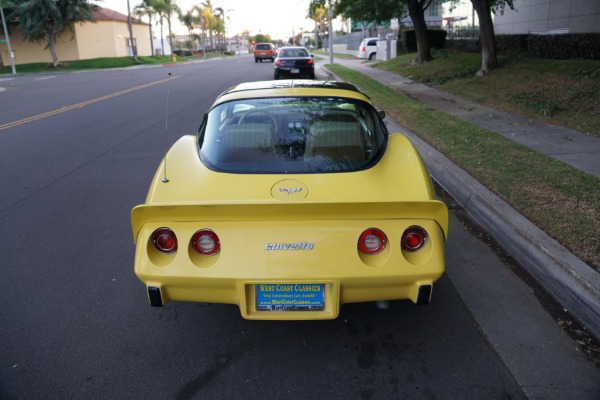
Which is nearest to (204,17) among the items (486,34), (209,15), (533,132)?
(209,15)

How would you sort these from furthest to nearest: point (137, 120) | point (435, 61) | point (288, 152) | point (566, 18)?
1. point (435, 61)
2. point (566, 18)
3. point (137, 120)
4. point (288, 152)

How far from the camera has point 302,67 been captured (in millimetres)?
20703

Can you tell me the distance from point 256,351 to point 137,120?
31.9 feet

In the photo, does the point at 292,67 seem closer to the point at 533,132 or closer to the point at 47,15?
the point at 533,132

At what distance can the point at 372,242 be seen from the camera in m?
2.75

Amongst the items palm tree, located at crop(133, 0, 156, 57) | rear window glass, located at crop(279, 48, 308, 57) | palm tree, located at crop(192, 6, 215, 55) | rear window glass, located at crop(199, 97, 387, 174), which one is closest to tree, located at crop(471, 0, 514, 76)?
rear window glass, located at crop(279, 48, 308, 57)

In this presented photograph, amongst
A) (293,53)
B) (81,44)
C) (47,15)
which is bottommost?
(293,53)

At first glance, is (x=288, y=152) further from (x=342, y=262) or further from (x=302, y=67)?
(x=302, y=67)

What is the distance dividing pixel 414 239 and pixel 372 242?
0.82ft

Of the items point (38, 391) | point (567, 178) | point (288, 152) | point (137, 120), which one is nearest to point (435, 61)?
point (137, 120)

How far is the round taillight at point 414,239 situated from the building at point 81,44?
5029 cm

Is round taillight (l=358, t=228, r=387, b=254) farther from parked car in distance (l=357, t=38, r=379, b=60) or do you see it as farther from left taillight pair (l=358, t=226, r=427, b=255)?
parked car in distance (l=357, t=38, r=379, b=60)

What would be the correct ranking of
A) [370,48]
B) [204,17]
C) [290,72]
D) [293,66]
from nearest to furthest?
1. [293,66]
2. [290,72]
3. [370,48]
4. [204,17]

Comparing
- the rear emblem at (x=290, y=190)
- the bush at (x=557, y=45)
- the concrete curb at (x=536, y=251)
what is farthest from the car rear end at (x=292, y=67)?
the rear emblem at (x=290, y=190)
